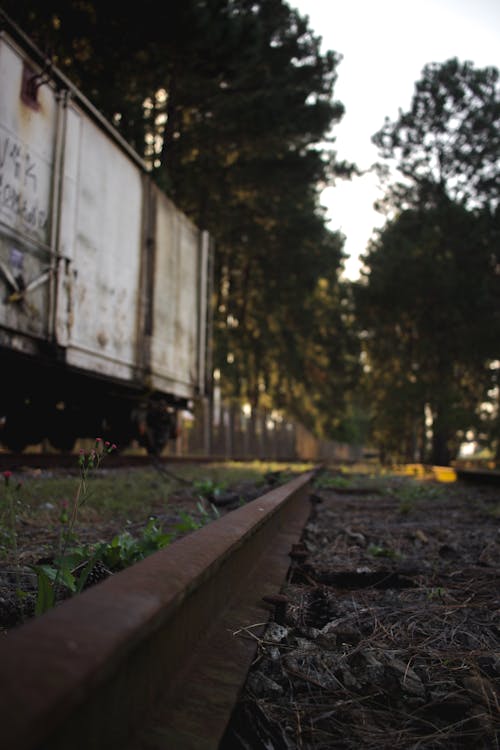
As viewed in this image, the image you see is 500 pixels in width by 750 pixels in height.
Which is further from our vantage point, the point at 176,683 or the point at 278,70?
the point at 278,70

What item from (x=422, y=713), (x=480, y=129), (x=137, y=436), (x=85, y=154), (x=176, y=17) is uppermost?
(x=480, y=129)

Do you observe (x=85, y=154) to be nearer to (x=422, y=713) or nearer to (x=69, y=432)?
(x=69, y=432)

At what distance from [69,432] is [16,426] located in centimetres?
103

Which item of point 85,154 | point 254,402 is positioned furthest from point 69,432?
point 254,402

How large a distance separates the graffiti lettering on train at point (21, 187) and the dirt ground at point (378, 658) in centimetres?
378

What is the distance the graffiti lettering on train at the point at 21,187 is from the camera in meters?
5.11

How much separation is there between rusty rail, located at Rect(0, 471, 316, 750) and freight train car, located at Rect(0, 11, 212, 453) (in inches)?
163

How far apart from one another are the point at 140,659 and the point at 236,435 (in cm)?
2202

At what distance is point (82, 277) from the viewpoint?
6.46 metres

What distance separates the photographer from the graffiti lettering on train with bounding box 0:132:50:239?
5.11m

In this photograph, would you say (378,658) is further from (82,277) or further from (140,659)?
(82,277)

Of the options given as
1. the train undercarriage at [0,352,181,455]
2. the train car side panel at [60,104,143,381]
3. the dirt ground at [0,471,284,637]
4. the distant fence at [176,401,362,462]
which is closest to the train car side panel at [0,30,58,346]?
the train car side panel at [60,104,143,381]

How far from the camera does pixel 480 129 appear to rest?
26.6 m

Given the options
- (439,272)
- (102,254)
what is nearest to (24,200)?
(102,254)
